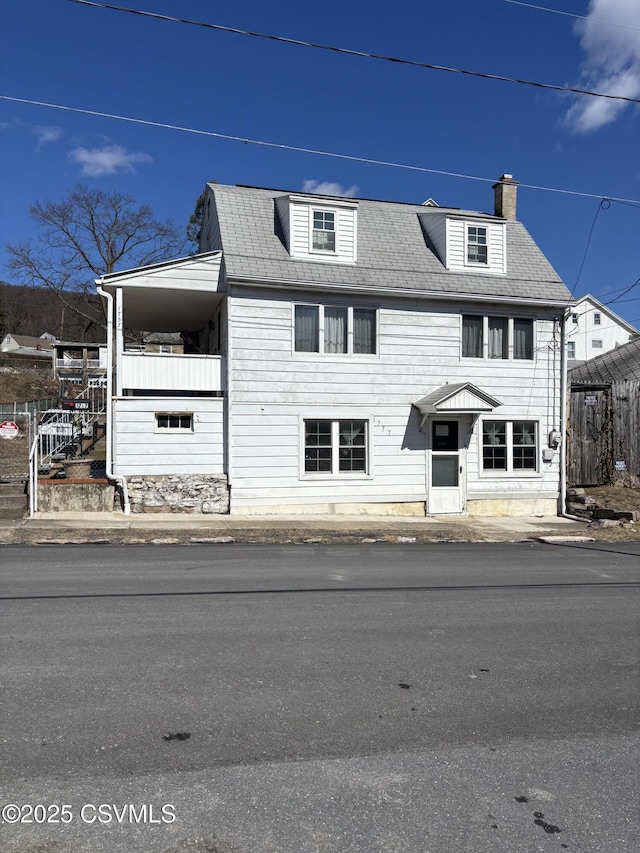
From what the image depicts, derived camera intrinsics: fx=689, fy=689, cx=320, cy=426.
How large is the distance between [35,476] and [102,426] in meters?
7.93

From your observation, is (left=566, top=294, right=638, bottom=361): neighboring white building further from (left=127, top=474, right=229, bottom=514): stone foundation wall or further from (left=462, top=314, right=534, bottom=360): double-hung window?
(left=127, top=474, right=229, bottom=514): stone foundation wall

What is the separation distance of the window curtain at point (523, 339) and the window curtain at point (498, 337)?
11.0 inches

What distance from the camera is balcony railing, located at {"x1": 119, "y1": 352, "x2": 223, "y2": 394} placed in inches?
659

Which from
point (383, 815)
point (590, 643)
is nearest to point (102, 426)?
point (590, 643)

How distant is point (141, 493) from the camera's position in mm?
16438

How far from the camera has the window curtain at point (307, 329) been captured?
1730 cm

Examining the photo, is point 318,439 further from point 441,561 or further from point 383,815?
point 383,815

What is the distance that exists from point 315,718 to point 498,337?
614 inches

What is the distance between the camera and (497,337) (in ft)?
61.8

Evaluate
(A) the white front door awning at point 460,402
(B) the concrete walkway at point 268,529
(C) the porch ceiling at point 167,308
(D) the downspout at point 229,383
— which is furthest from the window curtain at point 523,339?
(C) the porch ceiling at point 167,308

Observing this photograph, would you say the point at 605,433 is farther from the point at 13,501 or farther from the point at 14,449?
the point at 14,449

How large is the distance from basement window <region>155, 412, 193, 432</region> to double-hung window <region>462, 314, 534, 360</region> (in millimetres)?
7461

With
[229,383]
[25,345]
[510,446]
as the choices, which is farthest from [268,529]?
[25,345]

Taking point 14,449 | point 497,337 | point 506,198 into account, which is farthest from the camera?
point 14,449
